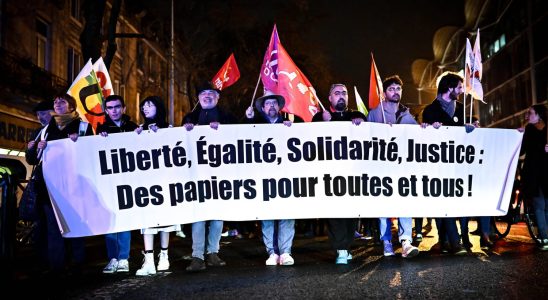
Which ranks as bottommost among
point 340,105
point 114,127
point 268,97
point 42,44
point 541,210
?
point 541,210

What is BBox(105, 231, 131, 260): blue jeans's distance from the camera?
6.45 m

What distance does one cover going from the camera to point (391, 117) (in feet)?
23.9

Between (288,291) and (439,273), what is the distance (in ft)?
5.32

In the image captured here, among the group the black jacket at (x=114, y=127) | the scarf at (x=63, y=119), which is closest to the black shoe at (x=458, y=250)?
the black jacket at (x=114, y=127)

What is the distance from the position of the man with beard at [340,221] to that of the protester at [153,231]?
1750 millimetres

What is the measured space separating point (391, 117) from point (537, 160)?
2157 mm

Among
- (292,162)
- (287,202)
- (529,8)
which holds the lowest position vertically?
(287,202)

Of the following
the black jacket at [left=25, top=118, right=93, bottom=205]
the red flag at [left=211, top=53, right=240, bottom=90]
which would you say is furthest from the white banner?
the red flag at [left=211, top=53, right=240, bottom=90]

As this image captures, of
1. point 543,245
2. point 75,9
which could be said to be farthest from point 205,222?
point 75,9

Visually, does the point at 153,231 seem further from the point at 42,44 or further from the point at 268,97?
the point at 42,44

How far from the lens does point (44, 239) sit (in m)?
6.45

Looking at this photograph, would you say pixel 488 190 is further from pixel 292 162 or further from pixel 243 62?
pixel 243 62

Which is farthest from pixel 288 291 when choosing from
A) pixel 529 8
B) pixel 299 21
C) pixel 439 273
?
pixel 529 8

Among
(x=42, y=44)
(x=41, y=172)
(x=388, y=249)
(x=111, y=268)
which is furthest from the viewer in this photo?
(x=42, y=44)
